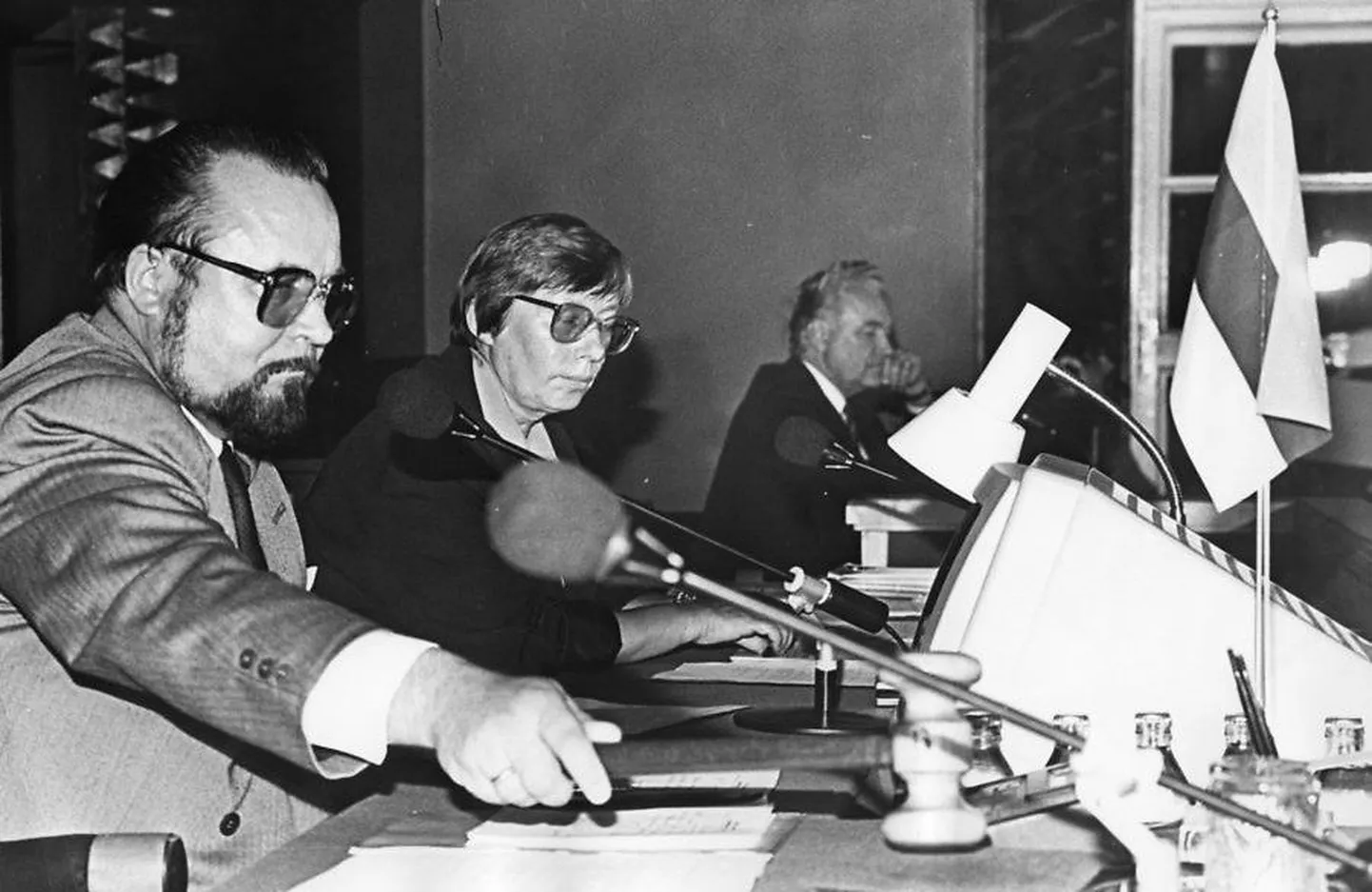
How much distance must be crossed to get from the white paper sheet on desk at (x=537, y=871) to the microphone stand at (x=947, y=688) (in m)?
0.30

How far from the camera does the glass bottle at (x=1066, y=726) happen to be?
158 centimetres

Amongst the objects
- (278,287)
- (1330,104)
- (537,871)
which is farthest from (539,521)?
(1330,104)

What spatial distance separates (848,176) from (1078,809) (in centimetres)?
503

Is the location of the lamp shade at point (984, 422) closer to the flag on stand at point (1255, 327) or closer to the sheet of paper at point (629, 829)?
the flag on stand at point (1255, 327)

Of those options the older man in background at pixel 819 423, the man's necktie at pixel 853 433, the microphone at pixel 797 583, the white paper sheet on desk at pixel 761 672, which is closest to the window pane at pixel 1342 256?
the older man in background at pixel 819 423

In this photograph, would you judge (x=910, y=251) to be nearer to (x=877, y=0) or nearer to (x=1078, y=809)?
(x=877, y=0)

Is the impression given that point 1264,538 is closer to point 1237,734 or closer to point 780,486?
point 1237,734

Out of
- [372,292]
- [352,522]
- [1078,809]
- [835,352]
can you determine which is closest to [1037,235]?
[835,352]

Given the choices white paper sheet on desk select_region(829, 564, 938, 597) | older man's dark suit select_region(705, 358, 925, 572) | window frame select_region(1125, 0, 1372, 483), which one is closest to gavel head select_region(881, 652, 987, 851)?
white paper sheet on desk select_region(829, 564, 938, 597)

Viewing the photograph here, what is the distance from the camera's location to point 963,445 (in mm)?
2164

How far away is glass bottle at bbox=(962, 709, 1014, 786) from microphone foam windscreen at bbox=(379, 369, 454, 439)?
48.5 inches

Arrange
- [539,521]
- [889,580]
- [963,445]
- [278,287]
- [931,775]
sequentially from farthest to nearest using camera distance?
1. [889,580]
2. [539,521]
3. [963,445]
4. [278,287]
5. [931,775]

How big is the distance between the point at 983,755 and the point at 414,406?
51.0 inches

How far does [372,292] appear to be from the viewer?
6.22 meters
